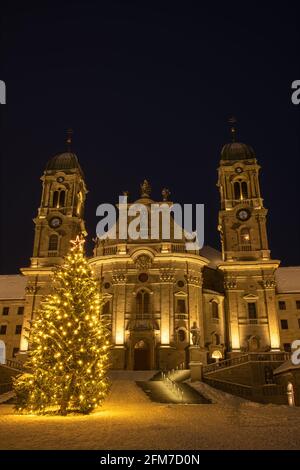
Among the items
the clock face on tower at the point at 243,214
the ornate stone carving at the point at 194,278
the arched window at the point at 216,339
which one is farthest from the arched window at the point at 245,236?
the arched window at the point at 216,339

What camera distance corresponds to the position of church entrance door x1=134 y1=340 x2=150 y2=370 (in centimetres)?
4166

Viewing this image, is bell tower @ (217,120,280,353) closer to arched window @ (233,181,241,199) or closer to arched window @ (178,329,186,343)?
arched window @ (233,181,241,199)

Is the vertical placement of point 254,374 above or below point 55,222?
below

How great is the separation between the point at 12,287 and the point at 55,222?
1264cm

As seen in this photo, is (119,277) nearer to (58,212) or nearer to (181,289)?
(181,289)

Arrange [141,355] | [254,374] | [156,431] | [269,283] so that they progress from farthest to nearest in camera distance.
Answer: [269,283], [141,355], [254,374], [156,431]

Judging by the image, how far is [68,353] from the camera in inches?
704

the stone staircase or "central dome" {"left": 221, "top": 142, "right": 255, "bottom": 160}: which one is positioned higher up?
"central dome" {"left": 221, "top": 142, "right": 255, "bottom": 160}

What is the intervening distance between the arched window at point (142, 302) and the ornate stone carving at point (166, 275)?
8.93 feet

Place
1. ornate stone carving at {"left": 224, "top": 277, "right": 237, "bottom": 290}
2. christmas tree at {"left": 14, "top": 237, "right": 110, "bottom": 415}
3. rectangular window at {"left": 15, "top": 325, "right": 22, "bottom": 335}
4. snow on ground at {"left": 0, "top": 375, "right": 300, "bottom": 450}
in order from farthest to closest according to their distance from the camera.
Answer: rectangular window at {"left": 15, "top": 325, "right": 22, "bottom": 335}, ornate stone carving at {"left": 224, "top": 277, "right": 237, "bottom": 290}, christmas tree at {"left": 14, "top": 237, "right": 110, "bottom": 415}, snow on ground at {"left": 0, "top": 375, "right": 300, "bottom": 450}

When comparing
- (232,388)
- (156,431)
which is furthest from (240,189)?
(156,431)

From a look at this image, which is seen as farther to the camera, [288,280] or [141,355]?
[288,280]

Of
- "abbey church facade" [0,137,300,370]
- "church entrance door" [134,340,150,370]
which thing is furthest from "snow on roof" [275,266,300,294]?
"church entrance door" [134,340,150,370]
